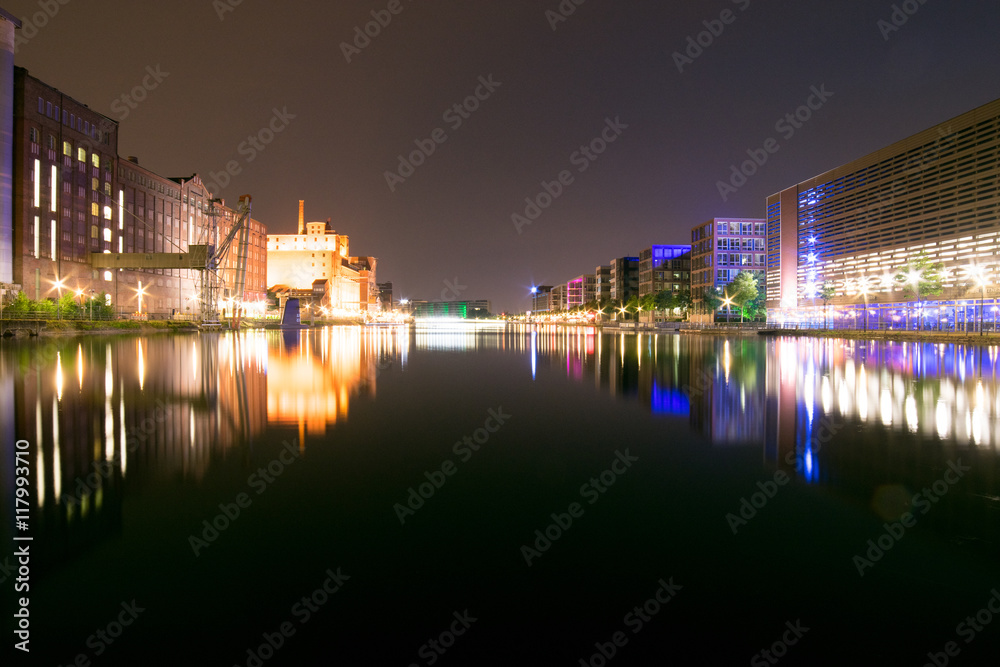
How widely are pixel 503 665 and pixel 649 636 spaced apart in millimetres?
1003

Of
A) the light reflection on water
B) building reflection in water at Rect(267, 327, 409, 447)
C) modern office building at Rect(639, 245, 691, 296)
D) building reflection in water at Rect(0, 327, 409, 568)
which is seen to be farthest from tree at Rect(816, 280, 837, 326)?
building reflection in water at Rect(0, 327, 409, 568)

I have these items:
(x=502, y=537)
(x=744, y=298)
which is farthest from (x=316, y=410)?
(x=744, y=298)

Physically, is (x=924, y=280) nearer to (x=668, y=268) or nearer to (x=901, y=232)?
(x=901, y=232)

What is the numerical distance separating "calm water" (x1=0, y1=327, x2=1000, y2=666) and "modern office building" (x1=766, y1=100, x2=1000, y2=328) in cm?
6346

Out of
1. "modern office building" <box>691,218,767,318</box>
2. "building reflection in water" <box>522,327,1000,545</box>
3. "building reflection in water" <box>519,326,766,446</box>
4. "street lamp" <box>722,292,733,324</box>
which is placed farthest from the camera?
"modern office building" <box>691,218,767,318</box>

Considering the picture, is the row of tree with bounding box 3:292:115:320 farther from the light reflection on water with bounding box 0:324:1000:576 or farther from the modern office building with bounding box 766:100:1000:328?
the modern office building with bounding box 766:100:1000:328

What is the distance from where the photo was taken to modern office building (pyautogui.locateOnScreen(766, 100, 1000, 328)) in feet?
286

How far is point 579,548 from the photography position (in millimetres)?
5082

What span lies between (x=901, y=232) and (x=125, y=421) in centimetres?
13551

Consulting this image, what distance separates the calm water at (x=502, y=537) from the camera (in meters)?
3.74

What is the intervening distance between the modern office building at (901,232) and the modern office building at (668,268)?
2660cm

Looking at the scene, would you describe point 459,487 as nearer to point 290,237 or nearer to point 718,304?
point 718,304

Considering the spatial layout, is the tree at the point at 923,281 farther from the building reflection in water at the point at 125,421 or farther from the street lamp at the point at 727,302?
the building reflection in water at the point at 125,421

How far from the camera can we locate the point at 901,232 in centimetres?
11325
